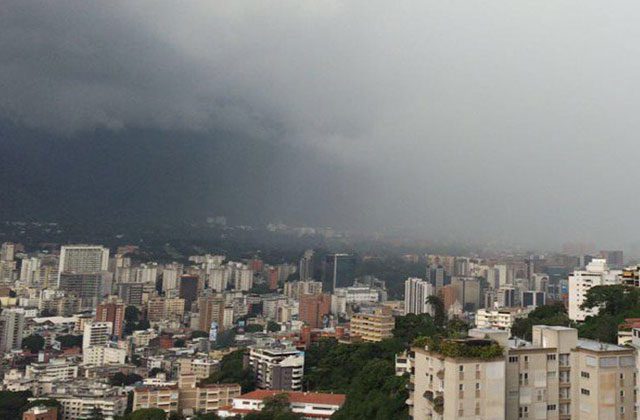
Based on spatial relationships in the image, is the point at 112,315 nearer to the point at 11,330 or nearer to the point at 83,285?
the point at 11,330

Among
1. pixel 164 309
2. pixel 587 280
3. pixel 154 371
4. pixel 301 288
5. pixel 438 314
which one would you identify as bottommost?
pixel 154 371

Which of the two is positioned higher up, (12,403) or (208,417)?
(208,417)

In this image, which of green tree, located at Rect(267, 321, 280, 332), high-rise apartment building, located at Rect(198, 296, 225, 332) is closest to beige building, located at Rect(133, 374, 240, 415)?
green tree, located at Rect(267, 321, 280, 332)

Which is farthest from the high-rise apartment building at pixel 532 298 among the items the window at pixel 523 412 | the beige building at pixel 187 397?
the window at pixel 523 412

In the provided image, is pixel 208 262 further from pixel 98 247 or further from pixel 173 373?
pixel 173 373

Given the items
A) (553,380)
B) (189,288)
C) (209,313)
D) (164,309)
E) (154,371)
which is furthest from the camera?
(189,288)

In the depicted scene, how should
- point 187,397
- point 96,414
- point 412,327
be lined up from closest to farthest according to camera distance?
point 187,397
point 412,327
point 96,414

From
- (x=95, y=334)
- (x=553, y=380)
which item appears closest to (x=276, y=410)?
(x=553, y=380)

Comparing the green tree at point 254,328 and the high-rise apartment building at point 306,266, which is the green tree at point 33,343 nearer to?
the green tree at point 254,328
